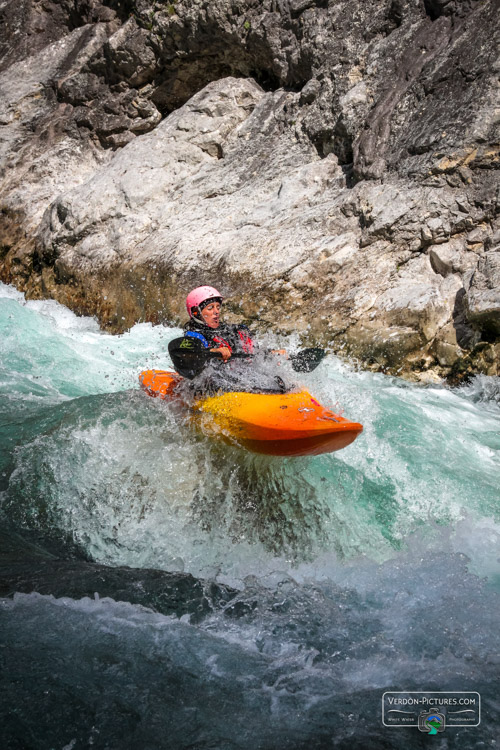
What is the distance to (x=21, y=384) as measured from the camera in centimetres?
562

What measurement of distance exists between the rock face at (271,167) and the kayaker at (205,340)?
218 centimetres

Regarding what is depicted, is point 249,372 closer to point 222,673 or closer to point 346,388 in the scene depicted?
point 346,388

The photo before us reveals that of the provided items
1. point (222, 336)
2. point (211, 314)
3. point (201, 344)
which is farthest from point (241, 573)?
point (211, 314)

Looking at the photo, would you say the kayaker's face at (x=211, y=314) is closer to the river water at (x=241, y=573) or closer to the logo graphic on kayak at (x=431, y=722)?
the river water at (x=241, y=573)

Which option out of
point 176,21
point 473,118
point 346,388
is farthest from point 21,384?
point 176,21

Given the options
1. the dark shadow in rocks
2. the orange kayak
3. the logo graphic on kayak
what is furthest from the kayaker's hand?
the dark shadow in rocks

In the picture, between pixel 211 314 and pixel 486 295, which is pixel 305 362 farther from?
pixel 486 295

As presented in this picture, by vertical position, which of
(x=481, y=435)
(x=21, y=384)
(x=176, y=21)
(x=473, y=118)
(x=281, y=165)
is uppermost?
(x=176, y=21)

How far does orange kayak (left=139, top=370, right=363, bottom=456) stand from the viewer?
3541 millimetres

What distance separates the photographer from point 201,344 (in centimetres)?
424

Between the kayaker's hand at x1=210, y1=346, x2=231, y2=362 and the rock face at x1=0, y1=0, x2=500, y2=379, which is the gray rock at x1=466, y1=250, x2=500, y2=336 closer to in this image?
the rock face at x1=0, y1=0, x2=500, y2=379

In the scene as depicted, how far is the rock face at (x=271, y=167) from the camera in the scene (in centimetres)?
617

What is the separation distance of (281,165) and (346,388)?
16.0ft
